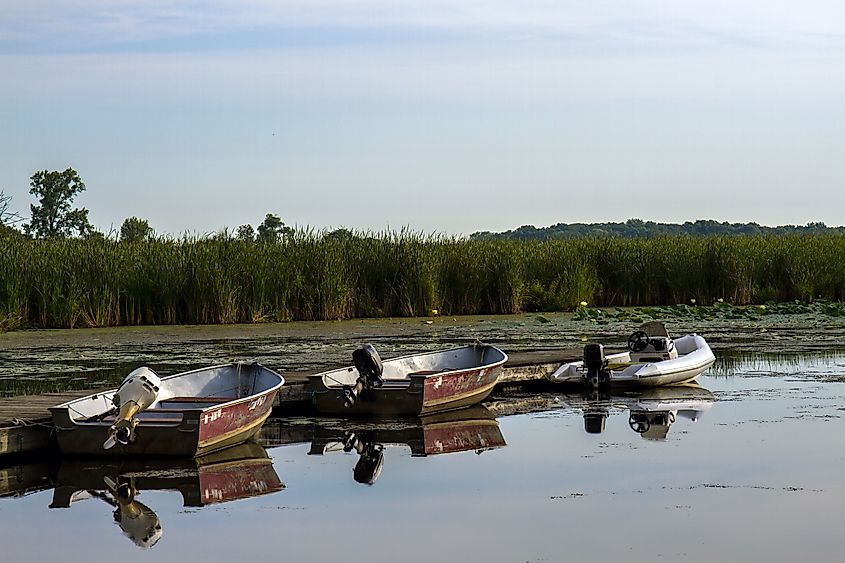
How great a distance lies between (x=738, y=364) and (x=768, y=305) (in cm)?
819

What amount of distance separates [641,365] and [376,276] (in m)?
9.22

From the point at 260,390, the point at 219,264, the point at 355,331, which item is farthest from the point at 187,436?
the point at 219,264

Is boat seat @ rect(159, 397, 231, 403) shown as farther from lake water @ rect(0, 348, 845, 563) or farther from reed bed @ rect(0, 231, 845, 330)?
reed bed @ rect(0, 231, 845, 330)

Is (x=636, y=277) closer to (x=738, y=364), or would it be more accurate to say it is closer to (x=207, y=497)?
(x=738, y=364)

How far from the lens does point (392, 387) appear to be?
11648mm

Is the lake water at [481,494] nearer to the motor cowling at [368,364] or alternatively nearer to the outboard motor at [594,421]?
the outboard motor at [594,421]

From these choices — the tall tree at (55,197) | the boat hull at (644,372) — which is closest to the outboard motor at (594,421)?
the boat hull at (644,372)

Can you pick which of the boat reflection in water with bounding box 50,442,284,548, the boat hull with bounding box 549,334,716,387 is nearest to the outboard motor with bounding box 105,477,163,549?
the boat reflection in water with bounding box 50,442,284,548

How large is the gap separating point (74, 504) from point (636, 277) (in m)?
17.9

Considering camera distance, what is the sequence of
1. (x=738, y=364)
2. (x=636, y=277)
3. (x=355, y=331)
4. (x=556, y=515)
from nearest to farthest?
(x=556, y=515), (x=738, y=364), (x=355, y=331), (x=636, y=277)

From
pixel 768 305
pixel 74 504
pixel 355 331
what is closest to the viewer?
pixel 74 504

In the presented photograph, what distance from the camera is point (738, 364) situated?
15.4 meters

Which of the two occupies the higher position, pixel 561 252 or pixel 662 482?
pixel 561 252

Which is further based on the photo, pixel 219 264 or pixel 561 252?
pixel 561 252
